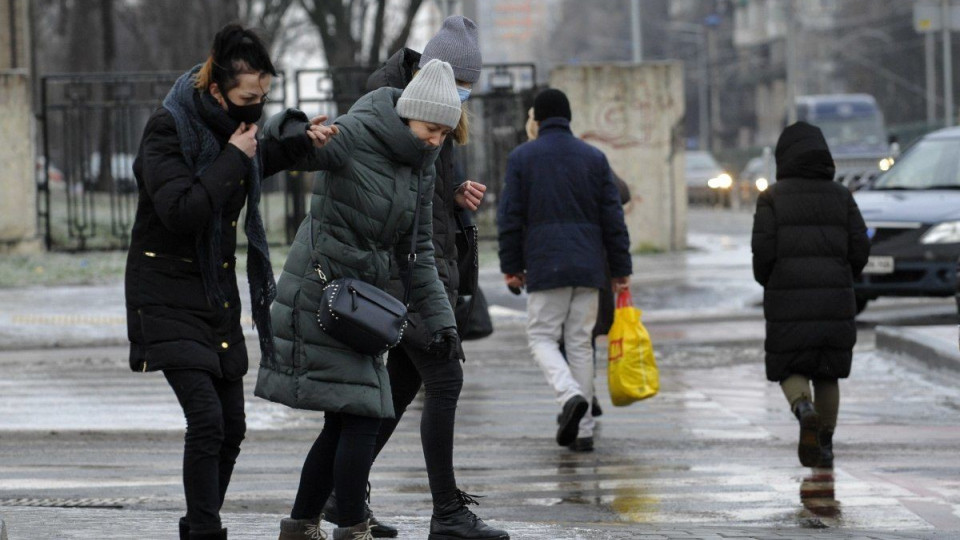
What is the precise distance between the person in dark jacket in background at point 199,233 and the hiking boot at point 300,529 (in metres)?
0.43

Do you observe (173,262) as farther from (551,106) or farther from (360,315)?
(551,106)

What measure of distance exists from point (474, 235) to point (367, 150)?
4.20 feet

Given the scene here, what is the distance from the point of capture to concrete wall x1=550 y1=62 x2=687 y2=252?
22.1m

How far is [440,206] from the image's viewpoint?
648 cm

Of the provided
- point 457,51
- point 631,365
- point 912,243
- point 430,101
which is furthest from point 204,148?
point 912,243

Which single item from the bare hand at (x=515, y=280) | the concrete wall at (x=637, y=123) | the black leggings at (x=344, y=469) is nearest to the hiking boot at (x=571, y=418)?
the bare hand at (x=515, y=280)

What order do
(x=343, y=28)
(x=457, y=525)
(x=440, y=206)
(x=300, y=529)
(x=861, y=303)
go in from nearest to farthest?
(x=300, y=529), (x=457, y=525), (x=440, y=206), (x=861, y=303), (x=343, y=28)

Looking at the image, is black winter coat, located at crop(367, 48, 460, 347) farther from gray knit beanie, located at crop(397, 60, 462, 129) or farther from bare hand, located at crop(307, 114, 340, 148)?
bare hand, located at crop(307, 114, 340, 148)

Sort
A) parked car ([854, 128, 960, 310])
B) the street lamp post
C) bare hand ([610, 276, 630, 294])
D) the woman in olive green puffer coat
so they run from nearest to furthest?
the woman in olive green puffer coat, bare hand ([610, 276, 630, 294]), parked car ([854, 128, 960, 310]), the street lamp post

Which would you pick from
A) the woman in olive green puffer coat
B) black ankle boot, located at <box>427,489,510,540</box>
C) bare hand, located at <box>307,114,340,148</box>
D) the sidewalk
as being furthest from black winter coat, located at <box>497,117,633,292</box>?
bare hand, located at <box>307,114,340,148</box>

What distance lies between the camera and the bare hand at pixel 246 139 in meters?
5.17

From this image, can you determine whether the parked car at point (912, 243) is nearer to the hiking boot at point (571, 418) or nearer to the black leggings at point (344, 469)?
the hiking boot at point (571, 418)

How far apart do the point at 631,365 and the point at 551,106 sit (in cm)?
136

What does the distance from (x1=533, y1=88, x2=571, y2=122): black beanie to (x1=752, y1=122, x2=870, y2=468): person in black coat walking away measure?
117 cm
